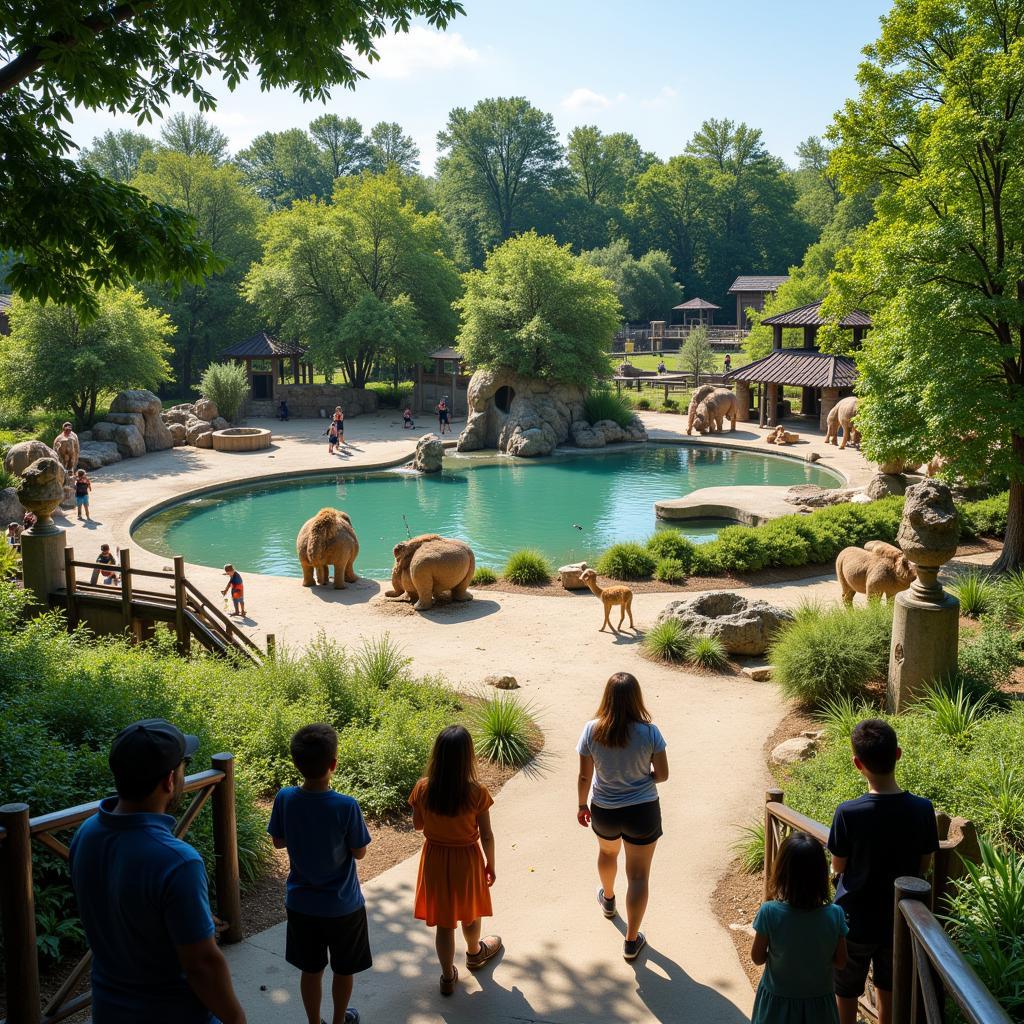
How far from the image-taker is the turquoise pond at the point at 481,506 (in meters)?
21.6

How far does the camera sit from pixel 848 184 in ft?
57.5

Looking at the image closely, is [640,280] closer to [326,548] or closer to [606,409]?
[606,409]

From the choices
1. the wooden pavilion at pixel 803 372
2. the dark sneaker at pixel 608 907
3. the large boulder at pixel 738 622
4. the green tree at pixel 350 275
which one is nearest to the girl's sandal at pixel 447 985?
the dark sneaker at pixel 608 907

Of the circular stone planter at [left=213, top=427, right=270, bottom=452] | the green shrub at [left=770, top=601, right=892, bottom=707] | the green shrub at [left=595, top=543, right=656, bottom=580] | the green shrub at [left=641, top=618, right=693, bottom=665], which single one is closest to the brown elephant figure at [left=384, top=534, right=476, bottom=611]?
the green shrub at [left=595, top=543, right=656, bottom=580]

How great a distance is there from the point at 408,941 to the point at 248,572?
48.3ft

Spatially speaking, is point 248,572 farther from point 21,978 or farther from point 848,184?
point 21,978

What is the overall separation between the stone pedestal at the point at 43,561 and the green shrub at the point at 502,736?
677 cm

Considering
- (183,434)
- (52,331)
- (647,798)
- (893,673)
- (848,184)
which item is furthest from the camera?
(183,434)

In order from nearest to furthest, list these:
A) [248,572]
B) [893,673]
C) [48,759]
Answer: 1. [48,759]
2. [893,673]
3. [248,572]

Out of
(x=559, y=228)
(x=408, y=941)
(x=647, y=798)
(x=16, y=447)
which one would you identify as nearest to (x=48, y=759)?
(x=408, y=941)

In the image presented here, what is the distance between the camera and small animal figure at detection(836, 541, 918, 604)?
40.7 ft

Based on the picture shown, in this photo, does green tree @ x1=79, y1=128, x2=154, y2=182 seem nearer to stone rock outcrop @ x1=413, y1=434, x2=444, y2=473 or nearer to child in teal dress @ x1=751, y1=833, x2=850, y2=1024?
stone rock outcrop @ x1=413, y1=434, x2=444, y2=473

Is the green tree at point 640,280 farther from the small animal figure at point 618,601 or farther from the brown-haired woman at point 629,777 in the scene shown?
the brown-haired woman at point 629,777

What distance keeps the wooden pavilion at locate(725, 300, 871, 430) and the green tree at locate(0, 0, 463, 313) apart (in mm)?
26477
